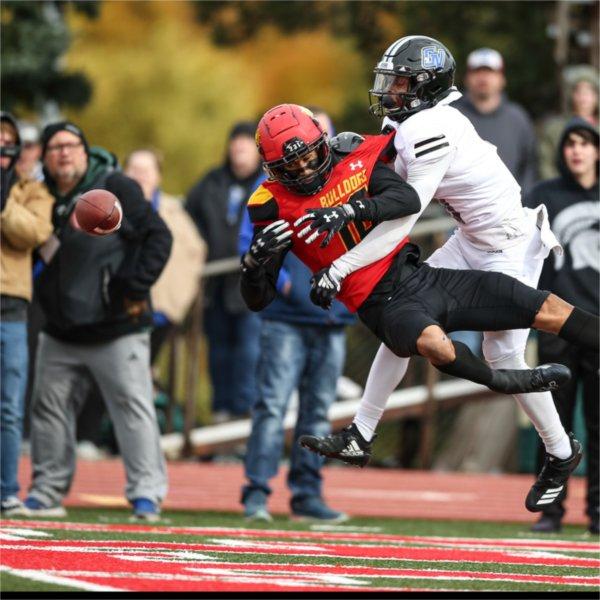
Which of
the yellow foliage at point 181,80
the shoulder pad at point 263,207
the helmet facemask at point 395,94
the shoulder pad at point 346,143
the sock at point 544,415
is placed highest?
the yellow foliage at point 181,80

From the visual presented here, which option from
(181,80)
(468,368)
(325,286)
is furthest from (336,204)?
(181,80)

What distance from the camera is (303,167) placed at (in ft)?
27.3

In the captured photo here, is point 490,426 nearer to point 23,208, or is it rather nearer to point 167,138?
point 23,208

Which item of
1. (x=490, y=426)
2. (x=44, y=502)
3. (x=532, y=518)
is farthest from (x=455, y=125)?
(x=490, y=426)

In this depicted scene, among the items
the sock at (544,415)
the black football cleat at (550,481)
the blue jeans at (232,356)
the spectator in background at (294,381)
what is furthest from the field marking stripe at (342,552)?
the blue jeans at (232,356)

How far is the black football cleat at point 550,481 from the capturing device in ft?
28.5

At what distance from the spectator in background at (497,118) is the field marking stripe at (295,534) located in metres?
4.29

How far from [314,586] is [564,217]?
14.8 feet

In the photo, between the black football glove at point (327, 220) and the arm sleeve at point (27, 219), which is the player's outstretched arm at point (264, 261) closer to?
the black football glove at point (327, 220)

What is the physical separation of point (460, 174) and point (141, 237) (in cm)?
271

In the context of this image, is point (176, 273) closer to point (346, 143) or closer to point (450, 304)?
point (346, 143)

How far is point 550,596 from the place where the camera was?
6883 millimetres

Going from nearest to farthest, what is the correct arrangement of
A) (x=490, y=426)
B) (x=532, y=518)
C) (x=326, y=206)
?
(x=326, y=206)
(x=532, y=518)
(x=490, y=426)

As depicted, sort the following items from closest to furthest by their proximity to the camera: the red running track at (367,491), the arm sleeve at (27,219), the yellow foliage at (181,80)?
the arm sleeve at (27,219) → the red running track at (367,491) → the yellow foliage at (181,80)
